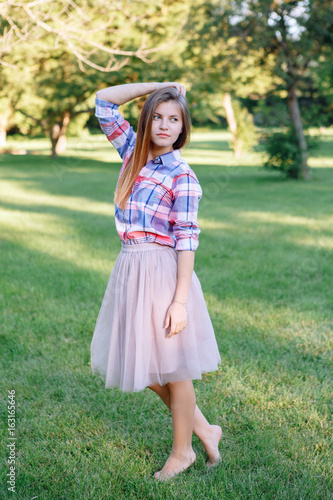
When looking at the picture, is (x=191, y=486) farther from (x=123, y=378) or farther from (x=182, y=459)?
(x=123, y=378)

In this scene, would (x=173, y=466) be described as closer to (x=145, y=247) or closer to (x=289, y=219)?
(x=145, y=247)

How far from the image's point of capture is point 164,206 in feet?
6.78

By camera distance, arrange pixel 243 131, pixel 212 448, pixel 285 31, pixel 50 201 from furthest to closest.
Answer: pixel 243 131, pixel 285 31, pixel 50 201, pixel 212 448

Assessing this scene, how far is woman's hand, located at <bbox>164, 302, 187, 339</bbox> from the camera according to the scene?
2.00 metres

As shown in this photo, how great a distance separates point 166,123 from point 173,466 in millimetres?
1525

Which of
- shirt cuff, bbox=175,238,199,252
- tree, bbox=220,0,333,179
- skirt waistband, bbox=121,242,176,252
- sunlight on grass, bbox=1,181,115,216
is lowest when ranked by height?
sunlight on grass, bbox=1,181,115,216

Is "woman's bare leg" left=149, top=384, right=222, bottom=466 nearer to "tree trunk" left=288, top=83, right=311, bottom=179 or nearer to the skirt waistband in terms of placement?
the skirt waistband

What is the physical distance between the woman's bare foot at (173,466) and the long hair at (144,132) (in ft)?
3.84

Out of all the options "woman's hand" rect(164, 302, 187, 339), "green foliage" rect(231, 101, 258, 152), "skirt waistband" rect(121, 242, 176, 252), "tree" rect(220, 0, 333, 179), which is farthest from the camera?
"green foliage" rect(231, 101, 258, 152)

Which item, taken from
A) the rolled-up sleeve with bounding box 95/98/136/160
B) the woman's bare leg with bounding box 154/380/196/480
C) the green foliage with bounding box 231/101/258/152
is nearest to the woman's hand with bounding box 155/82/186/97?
the rolled-up sleeve with bounding box 95/98/136/160

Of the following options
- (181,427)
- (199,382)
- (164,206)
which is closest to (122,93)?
(164,206)

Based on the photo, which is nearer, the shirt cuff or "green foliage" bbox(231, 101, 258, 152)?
the shirt cuff

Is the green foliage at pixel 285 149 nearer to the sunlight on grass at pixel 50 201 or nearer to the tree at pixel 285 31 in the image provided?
the tree at pixel 285 31

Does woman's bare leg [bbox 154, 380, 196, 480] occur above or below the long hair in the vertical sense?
below
